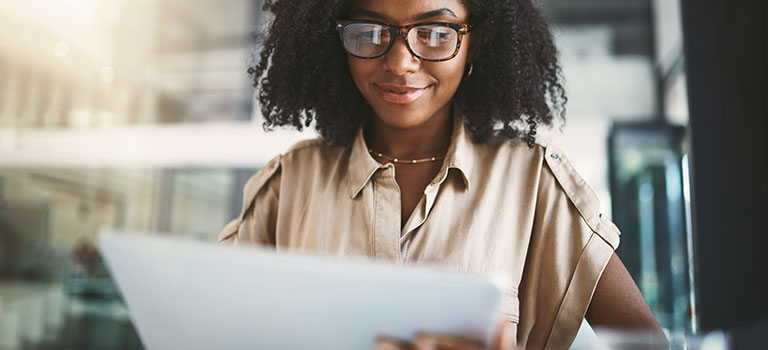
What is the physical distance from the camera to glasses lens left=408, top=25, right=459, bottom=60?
90 centimetres

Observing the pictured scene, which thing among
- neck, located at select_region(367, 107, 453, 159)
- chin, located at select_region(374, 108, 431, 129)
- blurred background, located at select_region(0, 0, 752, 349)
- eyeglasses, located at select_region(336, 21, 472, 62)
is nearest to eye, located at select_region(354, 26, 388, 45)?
eyeglasses, located at select_region(336, 21, 472, 62)

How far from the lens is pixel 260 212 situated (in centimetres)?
112

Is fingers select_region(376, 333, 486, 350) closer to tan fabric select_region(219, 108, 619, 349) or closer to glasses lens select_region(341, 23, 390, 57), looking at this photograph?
tan fabric select_region(219, 108, 619, 349)

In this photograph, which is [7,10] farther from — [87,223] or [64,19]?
[87,223]

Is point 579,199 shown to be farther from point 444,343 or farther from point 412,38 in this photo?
point 444,343

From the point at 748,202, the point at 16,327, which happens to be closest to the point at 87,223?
the point at 16,327

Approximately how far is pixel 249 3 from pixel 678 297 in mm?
4838

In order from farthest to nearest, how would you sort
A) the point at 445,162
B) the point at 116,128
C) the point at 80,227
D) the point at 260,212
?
the point at 116,128
the point at 80,227
the point at 260,212
the point at 445,162

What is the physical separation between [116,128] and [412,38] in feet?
17.0

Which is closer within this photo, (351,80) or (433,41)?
(433,41)

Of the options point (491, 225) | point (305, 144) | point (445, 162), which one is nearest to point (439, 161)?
point (445, 162)

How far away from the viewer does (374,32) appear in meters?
0.91

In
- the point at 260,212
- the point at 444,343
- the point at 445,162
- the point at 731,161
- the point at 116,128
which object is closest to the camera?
the point at 444,343

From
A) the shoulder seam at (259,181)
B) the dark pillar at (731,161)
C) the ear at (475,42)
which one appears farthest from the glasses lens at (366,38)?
the dark pillar at (731,161)
